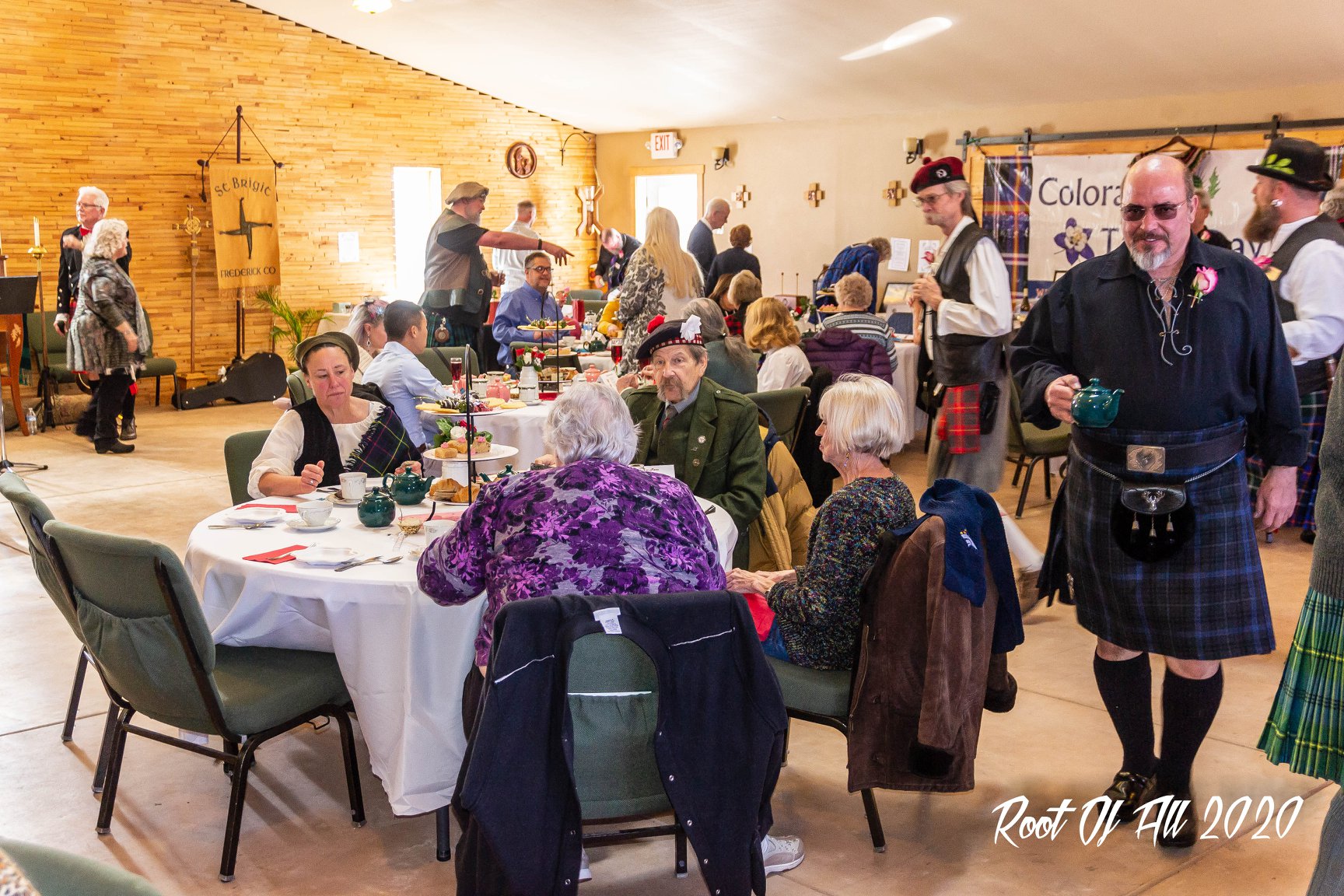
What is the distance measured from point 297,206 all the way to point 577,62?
122 inches

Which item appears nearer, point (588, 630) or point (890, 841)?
point (588, 630)

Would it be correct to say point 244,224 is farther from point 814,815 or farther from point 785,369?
point 814,815

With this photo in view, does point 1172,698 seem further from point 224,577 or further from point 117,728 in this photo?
point 117,728

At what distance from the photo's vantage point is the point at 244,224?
11.4 metres

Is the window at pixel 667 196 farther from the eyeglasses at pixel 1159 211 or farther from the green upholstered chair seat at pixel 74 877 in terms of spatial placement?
the green upholstered chair seat at pixel 74 877

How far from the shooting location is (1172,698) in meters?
3.02

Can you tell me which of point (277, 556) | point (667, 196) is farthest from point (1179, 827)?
point (667, 196)

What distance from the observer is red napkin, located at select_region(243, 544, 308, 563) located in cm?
293

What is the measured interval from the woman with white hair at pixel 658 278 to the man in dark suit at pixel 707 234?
438cm

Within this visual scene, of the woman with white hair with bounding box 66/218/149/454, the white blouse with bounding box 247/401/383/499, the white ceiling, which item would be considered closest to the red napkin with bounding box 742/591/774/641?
the white blouse with bounding box 247/401/383/499

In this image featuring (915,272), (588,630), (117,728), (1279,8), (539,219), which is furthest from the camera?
(539,219)

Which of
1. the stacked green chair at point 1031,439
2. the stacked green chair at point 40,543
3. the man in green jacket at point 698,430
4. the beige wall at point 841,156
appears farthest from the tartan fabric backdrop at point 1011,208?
the stacked green chair at point 40,543

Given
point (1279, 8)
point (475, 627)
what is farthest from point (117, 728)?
point (1279, 8)

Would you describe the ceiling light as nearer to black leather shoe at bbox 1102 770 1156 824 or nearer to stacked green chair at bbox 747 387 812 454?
stacked green chair at bbox 747 387 812 454
